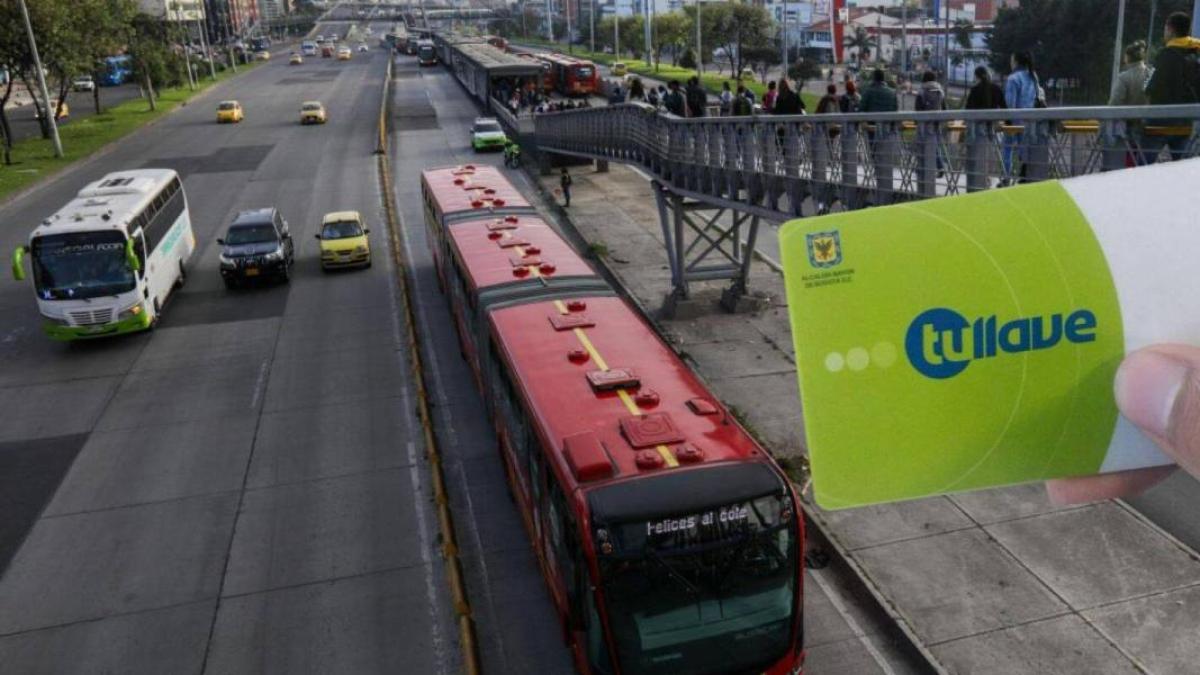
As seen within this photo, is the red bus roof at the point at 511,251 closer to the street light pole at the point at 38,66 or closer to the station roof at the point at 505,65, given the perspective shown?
the street light pole at the point at 38,66

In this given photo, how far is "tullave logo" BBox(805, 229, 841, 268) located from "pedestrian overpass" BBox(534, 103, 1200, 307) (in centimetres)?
121

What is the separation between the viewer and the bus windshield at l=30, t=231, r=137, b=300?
22.6 meters

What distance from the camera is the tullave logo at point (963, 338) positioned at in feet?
9.89

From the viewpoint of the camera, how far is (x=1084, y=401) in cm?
316

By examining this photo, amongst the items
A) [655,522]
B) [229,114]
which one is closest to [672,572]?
[655,522]

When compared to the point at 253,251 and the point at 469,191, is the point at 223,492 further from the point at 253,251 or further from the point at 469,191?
A: the point at 253,251

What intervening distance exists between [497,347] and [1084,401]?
1236cm

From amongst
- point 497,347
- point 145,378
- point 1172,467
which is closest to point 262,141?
point 145,378

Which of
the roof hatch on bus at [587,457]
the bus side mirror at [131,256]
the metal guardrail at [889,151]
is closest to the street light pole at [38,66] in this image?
the bus side mirror at [131,256]

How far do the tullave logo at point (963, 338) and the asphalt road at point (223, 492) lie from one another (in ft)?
33.0

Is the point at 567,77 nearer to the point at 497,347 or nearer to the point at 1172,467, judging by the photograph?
the point at 497,347

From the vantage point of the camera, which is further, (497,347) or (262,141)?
(262,141)

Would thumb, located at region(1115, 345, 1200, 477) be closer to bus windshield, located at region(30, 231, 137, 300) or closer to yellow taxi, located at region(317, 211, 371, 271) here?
bus windshield, located at region(30, 231, 137, 300)

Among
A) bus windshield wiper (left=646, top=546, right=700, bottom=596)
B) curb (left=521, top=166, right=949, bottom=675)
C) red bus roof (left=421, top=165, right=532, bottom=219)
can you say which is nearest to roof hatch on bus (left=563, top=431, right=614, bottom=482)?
bus windshield wiper (left=646, top=546, right=700, bottom=596)
